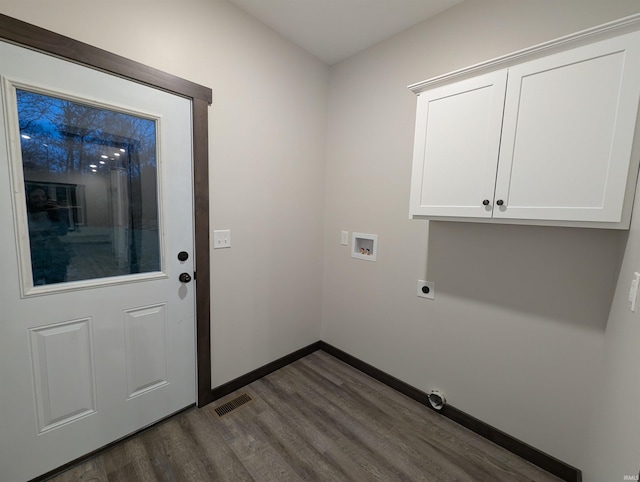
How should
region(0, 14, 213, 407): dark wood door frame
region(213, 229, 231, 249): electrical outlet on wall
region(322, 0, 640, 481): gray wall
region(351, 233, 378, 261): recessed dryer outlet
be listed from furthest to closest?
region(351, 233, 378, 261): recessed dryer outlet, region(213, 229, 231, 249): electrical outlet on wall, region(322, 0, 640, 481): gray wall, region(0, 14, 213, 407): dark wood door frame

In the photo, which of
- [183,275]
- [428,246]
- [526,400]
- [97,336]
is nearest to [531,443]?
[526,400]

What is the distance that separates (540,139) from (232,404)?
2.50 metres

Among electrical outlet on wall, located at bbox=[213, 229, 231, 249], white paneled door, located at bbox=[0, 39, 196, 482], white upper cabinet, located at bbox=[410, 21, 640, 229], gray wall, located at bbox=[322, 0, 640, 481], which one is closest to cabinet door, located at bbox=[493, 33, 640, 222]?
white upper cabinet, located at bbox=[410, 21, 640, 229]

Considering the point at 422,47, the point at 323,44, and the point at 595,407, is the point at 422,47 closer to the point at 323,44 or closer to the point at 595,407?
the point at 323,44

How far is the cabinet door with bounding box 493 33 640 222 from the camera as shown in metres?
1.08

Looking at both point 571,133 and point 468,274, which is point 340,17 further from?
point 468,274

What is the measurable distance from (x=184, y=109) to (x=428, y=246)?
1879 mm

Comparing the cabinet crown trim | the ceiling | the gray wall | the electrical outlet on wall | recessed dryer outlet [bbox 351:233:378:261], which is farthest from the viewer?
recessed dryer outlet [bbox 351:233:378:261]

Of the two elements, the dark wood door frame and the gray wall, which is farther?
the gray wall

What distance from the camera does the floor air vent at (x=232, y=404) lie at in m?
1.89

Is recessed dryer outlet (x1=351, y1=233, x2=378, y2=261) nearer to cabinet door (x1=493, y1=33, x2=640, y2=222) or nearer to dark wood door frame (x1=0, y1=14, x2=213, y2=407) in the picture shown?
cabinet door (x1=493, y1=33, x2=640, y2=222)

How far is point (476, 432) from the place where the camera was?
69.6 inches

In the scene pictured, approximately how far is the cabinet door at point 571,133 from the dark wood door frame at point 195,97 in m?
1.75

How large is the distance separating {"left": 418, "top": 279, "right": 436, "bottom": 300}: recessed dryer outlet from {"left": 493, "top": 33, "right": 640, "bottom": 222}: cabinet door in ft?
2.40
